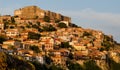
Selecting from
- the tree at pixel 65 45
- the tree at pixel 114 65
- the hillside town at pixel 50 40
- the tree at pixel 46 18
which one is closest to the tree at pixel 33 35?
the hillside town at pixel 50 40

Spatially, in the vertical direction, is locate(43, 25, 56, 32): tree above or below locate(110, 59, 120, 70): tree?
above

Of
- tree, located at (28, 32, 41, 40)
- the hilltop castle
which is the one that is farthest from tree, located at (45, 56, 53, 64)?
the hilltop castle

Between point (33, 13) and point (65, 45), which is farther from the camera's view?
point (33, 13)

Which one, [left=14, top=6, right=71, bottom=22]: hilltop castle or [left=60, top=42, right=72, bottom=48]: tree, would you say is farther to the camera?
[left=14, top=6, right=71, bottom=22]: hilltop castle

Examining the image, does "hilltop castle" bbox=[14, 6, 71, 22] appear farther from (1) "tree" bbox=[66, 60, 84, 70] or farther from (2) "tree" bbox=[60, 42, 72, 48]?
(1) "tree" bbox=[66, 60, 84, 70]

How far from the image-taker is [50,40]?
365ft

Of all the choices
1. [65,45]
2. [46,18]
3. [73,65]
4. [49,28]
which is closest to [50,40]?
[65,45]

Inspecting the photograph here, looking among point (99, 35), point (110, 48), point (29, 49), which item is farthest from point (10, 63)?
point (99, 35)

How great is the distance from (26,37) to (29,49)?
13.6 metres

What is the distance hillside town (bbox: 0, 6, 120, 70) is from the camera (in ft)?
314

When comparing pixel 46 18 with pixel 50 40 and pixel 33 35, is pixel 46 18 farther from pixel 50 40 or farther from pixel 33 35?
pixel 50 40

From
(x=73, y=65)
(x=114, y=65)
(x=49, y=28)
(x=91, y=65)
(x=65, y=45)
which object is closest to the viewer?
(x=73, y=65)

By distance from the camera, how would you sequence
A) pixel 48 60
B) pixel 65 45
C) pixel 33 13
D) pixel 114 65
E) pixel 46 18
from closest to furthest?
pixel 48 60 → pixel 114 65 → pixel 65 45 → pixel 46 18 → pixel 33 13

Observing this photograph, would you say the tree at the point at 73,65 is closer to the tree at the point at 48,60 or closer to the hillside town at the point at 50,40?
the hillside town at the point at 50,40
